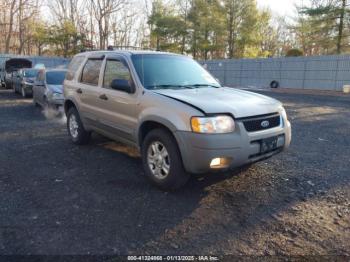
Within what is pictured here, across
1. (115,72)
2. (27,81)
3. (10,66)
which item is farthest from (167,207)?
(10,66)

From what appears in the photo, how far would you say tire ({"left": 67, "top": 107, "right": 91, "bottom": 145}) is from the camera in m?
6.29

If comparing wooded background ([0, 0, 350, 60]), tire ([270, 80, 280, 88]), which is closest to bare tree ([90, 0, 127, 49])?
wooded background ([0, 0, 350, 60])

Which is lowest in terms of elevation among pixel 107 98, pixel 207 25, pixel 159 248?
pixel 159 248

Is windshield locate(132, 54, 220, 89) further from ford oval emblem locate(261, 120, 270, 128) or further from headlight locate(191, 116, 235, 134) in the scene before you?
ford oval emblem locate(261, 120, 270, 128)

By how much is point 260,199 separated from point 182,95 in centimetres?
165

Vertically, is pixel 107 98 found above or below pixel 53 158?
above

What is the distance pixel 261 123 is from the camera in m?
3.97

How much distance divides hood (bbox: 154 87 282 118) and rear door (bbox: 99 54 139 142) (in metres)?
0.58

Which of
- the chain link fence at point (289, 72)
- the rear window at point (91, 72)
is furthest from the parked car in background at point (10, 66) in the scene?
the rear window at point (91, 72)

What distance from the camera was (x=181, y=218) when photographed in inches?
136

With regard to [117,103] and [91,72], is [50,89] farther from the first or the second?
[117,103]

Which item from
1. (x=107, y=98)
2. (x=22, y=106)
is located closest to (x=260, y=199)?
Answer: (x=107, y=98)

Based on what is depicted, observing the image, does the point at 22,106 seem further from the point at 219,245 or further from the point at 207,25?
the point at 207,25

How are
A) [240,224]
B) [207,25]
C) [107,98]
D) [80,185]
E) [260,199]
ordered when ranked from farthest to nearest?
1. [207,25]
2. [107,98]
3. [80,185]
4. [260,199]
5. [240,224]
